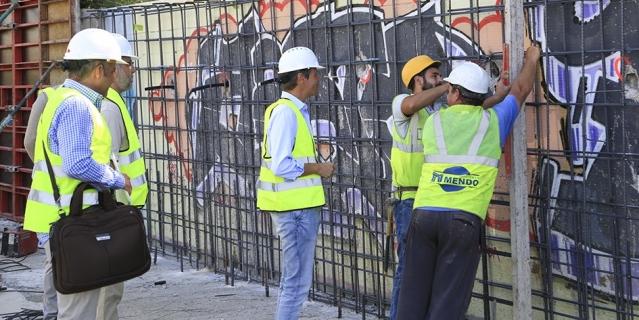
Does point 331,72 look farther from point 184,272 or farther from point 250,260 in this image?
point 184,272

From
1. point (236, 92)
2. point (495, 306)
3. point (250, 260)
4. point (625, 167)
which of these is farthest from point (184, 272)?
point (625, 167)

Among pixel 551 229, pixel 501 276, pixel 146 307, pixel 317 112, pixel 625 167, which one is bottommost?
pixel 146 307

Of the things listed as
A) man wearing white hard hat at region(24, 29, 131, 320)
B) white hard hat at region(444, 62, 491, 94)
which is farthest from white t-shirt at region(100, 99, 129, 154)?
white hard hat at region(444, 62, 491, 94)

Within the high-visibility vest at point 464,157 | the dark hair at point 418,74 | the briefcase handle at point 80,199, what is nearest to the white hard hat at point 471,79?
the high-visibility vest at point 464,157

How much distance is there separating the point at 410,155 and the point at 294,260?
1008mm

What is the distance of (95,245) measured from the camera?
15.2 ft

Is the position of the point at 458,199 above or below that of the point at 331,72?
below

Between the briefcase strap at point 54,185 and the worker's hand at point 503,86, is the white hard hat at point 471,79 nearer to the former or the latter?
the worker's hand at point 503,86

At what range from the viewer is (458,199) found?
4.78 metres

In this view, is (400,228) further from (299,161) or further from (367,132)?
(367,132)

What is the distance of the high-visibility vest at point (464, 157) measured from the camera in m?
4.72

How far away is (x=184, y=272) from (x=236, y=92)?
1.93 m

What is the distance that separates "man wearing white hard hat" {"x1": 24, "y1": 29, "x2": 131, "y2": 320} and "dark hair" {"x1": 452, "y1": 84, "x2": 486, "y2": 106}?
2002 millimetres

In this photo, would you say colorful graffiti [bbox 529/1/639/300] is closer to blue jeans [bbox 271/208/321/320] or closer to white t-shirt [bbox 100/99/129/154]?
blue jeans [bbox 271/208/321/320]
